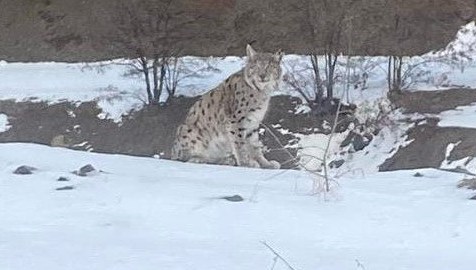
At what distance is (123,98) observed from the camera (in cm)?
1702

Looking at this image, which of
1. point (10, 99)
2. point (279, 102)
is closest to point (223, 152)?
point (279, 102)

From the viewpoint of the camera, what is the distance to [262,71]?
1234cm

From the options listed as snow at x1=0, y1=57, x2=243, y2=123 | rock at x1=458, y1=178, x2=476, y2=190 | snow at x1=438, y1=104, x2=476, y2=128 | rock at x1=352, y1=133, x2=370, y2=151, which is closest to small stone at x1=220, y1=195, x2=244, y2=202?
rock at x1=458, y1=178, x2=476, y2=190

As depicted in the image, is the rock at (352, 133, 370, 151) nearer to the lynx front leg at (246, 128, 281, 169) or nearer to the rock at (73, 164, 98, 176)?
the lynx front leg at (246, 128, 281, 169)

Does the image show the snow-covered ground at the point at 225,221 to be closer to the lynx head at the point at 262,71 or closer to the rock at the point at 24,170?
the rock at the point at 24,170

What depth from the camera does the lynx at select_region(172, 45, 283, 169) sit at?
12031mm

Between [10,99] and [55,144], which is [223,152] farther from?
[10,99]

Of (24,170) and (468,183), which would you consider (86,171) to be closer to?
(24,170)

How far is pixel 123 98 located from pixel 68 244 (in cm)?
1194

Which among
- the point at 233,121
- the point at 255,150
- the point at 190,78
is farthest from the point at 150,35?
the point at 255,150

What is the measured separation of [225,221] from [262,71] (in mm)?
6727

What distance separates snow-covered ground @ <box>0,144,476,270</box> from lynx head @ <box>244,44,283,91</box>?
4938 millimetres

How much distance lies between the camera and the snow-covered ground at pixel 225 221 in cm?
495

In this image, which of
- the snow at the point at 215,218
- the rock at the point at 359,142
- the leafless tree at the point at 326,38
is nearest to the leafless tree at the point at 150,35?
the leafless tree at the point at 326,38
